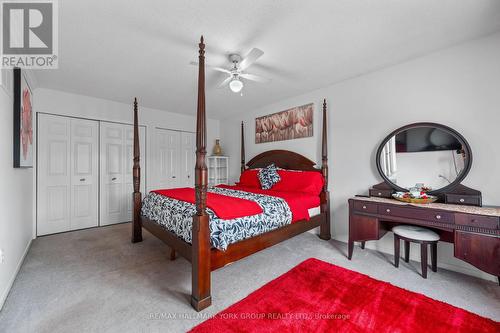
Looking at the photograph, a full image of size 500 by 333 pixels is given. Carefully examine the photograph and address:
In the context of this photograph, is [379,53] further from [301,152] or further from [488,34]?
[301,152]

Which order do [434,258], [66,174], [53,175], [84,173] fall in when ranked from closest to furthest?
[434,258] → [53,175] → [66,174] → [84,173]

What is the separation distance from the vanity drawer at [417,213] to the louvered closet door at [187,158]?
4.18 m

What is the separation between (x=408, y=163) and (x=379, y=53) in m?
1.39

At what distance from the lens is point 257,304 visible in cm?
180

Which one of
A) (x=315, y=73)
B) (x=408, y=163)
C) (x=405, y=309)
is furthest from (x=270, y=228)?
(x=315, y=73)

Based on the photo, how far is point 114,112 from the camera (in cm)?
419

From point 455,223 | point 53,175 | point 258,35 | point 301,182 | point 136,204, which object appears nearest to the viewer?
point 455,223

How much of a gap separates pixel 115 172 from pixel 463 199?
5393 mm

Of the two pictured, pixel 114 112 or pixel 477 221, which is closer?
pixel 477 221

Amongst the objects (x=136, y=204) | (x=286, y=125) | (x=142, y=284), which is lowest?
(x=142, y=284)

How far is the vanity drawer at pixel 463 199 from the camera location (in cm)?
222

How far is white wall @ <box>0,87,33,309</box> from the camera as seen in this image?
6.15 feet

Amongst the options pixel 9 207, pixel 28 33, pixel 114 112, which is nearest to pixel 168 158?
pixel 114 112

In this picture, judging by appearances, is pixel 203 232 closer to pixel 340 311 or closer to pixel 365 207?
pixel 340 311
